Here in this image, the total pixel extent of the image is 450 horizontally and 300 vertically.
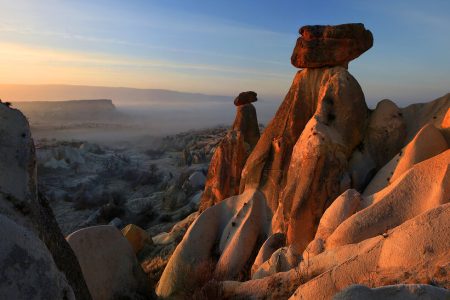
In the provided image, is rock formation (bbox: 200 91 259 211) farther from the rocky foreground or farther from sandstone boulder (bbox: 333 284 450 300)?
sandstone boulder (bbox: 333 284 450 300)

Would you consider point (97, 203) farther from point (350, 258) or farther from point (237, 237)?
point (350, 258)

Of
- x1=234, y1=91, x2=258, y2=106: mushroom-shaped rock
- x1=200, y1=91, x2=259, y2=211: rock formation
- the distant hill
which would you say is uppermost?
x1=234, y1=91, x2=258, y2=106: mushroom-shaped rock

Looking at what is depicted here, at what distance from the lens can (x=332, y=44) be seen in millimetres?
10531

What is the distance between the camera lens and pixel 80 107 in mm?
164500

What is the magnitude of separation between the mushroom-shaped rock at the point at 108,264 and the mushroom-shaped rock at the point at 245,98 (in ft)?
23.7

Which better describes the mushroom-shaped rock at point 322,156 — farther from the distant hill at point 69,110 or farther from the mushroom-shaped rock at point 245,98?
the distant hill at point 69,110

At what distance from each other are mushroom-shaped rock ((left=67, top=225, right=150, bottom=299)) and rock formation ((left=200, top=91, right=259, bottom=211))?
571cm

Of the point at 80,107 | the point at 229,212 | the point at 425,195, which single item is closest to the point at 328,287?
the point at 425,195

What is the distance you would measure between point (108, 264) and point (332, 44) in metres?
6.96

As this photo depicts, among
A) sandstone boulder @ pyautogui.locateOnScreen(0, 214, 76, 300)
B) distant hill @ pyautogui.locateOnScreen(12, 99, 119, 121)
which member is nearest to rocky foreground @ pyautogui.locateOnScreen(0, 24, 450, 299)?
sandstone boulder @ pyautogui.locateOnScreen(0, 214, 76, 300)

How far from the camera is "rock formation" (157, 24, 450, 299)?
4.90 m

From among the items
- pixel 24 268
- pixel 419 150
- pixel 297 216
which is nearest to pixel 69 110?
pixel 297 216

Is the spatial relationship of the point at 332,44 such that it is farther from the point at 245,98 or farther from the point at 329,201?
the point at 245,98

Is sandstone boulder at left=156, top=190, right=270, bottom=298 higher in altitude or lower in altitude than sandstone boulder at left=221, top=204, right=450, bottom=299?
lower
